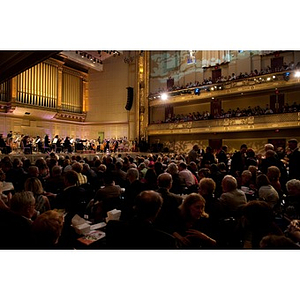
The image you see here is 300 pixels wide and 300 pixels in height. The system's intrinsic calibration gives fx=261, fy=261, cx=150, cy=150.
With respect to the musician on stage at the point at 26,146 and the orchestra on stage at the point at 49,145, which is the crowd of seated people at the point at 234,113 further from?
the musician on stage at the point at 26,146

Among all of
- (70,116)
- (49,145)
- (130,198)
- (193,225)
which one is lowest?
(193,225)

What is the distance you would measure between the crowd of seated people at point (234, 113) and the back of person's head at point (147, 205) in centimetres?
1269

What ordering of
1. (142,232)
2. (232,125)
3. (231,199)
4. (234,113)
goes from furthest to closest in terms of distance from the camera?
(234,113), (232,125), (231,199), (142,232)

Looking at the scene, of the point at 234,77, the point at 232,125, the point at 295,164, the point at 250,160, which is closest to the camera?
the point at 295,164

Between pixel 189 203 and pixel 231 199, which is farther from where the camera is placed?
pixel 231 199

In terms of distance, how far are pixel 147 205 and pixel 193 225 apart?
25.0 inches

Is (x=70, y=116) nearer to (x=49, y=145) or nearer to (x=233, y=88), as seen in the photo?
(x=49, y=145)

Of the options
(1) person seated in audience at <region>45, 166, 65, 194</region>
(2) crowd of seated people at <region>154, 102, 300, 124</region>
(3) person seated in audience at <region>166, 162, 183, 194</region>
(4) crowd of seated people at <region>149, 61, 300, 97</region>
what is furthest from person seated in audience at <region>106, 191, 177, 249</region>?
(4) crowd of seated people at <region>149, 61, 300, 97</region>

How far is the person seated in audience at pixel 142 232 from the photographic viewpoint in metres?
1.99

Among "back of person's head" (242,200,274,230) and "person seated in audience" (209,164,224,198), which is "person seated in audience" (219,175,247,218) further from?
"person seated in audience" (209,164,224,198)

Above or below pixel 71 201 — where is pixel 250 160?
above

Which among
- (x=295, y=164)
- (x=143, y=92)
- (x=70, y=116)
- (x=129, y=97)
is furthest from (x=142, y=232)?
(x=70, y=116)

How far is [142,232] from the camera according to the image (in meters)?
2.02

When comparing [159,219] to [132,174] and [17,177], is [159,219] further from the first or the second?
[17,177]
